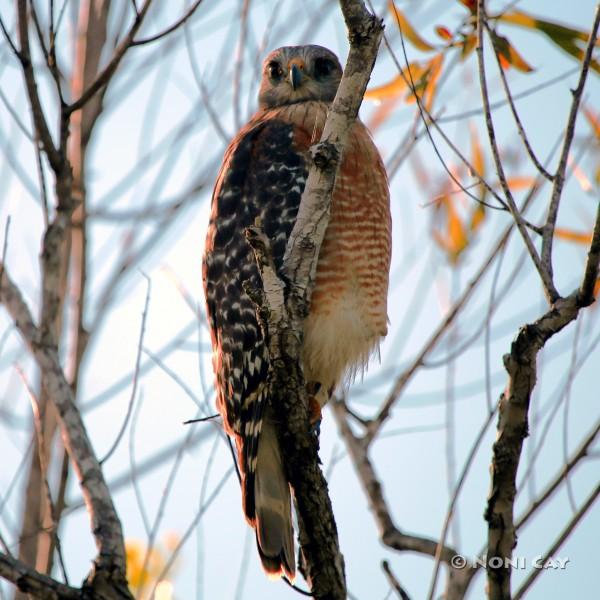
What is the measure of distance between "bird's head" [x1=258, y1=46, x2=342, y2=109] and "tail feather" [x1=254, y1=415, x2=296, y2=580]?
2196 millimetres

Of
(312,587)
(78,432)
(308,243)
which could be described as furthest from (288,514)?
(308,243)

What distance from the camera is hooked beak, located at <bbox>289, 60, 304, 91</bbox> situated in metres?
5.48

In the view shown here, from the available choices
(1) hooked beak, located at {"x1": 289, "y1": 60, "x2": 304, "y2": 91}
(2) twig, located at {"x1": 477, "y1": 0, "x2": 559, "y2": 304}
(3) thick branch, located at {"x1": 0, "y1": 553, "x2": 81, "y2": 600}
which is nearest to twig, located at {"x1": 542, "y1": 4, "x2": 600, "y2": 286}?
(2) twig, located at {"x1": 477, "y1": 0, "x2": 559, "y2": 304}

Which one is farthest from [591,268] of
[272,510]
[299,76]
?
[299,76]

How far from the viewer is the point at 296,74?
550 cm

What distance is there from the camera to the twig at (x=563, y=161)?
302 cm

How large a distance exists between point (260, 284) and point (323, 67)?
1923 mm

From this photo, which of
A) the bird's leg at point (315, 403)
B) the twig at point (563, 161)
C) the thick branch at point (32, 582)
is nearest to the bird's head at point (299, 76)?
the bird's leg at point (315, 403)

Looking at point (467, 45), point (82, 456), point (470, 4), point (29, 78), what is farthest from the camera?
point (467, 45)

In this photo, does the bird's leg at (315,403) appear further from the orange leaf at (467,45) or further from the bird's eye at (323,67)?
the bird's eye at (323,67)

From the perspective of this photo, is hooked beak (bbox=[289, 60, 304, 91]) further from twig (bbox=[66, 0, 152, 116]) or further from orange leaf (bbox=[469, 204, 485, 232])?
twig (bbox=[66, 0, 152, 116])

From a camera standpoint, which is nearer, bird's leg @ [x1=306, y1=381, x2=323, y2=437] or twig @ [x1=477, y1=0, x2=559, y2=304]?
twig @ [x1=477, y1=0, x2=559, y2=304]

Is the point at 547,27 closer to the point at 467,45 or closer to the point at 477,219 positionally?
the point at 467,45

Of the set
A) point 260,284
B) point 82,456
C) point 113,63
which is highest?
point 113,63
